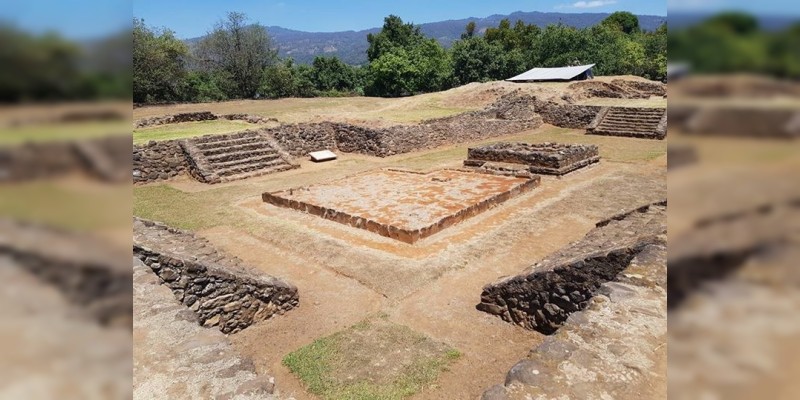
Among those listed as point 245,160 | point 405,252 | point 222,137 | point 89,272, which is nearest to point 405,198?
point 405,252

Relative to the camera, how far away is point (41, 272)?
1.20 metres

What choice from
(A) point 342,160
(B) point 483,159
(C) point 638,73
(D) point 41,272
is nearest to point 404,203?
(B) point 483,159

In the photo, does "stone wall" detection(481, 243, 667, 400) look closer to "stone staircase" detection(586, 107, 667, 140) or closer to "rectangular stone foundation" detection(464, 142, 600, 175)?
"rectangular stone foundation" detection(464, 142, 600, 175)

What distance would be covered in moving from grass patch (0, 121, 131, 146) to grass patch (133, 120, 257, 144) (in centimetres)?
1694

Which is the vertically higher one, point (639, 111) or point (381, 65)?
point (381, 65)

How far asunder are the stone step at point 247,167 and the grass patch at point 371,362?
10.6m

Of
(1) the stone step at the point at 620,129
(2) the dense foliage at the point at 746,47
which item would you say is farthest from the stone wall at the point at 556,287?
(1) the stone step at the point at 620,129

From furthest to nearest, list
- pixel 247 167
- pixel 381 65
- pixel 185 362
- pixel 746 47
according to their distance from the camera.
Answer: pixel 381 65, pixel 247 167, pixel 185 362, pixel 746 47

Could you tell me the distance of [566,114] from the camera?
977 inches

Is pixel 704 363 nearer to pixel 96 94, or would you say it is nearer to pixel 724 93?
pixel 724 93

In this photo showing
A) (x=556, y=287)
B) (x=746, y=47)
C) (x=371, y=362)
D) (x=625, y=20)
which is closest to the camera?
(x=746, y=47)

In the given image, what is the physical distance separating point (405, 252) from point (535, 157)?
7.88 metres

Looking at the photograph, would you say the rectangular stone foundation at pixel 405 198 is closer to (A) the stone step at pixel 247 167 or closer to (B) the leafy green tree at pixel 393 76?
(A) the stone step at pixel 247 167

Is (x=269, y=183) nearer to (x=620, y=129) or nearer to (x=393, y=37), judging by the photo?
(x=620, y=129)
